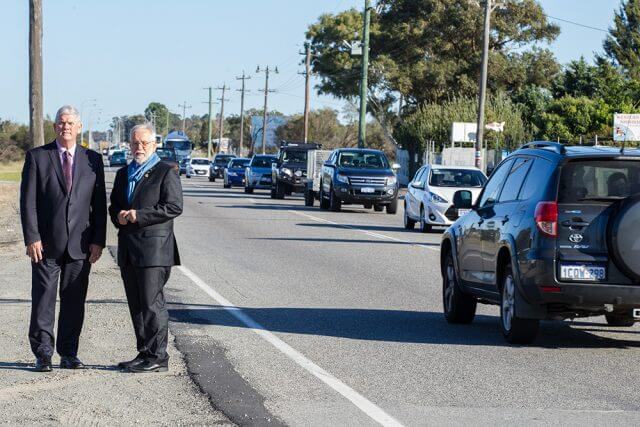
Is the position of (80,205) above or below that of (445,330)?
above

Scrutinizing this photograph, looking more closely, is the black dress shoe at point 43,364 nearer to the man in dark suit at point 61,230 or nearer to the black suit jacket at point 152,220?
the man in dark suit at point 61,230

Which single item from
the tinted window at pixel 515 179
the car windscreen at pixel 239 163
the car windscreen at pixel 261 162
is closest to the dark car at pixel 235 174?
the car windscreen at pixel 239 163

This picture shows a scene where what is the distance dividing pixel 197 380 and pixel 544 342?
145 inches

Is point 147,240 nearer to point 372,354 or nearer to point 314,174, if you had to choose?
point 372,354

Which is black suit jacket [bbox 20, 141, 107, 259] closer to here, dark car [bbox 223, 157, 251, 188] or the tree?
dark car [bbox 223, 157, 251, 188]

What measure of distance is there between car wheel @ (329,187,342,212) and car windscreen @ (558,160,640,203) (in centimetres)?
2657

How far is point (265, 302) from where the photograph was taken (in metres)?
14.5

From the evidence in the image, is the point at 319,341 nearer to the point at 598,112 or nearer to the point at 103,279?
the point at 103,279

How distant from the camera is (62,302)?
9625mm

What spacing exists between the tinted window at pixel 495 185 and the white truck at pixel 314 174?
2898 centimetres

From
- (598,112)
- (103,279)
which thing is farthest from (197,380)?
(598,112)

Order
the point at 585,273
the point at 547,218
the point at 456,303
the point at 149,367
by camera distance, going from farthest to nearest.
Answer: the point at 456,303
the point at 547,218
the point at 585,273
the point at 149,367

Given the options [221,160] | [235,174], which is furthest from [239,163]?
[221,160]

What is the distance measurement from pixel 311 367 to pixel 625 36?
236 feet
